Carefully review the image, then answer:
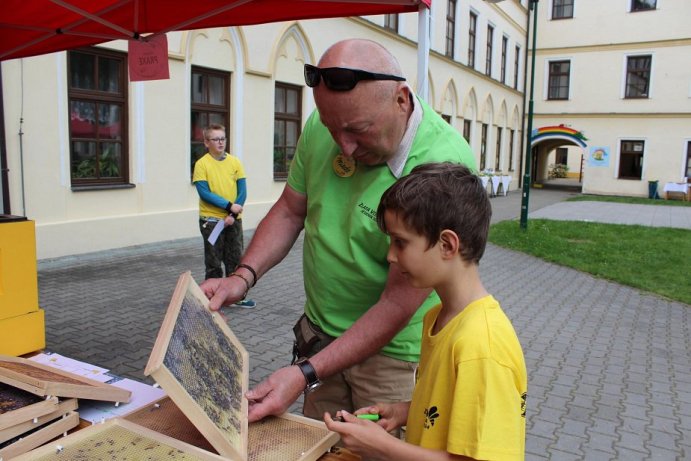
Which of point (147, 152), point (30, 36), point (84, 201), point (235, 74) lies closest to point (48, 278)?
point (84, 201)

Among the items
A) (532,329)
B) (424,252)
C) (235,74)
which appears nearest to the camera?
(424,252)

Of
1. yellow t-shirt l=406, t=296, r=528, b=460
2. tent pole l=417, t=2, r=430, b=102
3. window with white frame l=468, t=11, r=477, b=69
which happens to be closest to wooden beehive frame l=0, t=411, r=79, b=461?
yellow t-shirt l=406, t=296, r=528, b=460

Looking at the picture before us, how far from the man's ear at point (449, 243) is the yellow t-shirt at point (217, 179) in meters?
5.10

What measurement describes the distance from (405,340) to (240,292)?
542 millimetres

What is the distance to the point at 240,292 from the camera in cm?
185

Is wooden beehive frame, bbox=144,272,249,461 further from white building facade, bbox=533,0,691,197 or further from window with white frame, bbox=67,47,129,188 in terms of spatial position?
white building facade, bbox=533,0,691,197

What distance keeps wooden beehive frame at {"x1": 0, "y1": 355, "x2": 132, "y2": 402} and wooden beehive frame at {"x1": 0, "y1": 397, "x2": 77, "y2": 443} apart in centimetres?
2

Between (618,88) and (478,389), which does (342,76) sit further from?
(618,88)

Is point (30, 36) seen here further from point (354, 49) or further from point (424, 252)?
point (424, 252)

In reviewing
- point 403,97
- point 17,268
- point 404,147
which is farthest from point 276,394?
point 17,268

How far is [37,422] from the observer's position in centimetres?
142

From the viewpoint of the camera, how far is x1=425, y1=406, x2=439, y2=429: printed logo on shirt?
1.30 metres

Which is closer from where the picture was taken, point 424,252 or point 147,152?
point 424,252

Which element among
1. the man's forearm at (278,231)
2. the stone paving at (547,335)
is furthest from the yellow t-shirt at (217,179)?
the man's forearm at (278,231)
